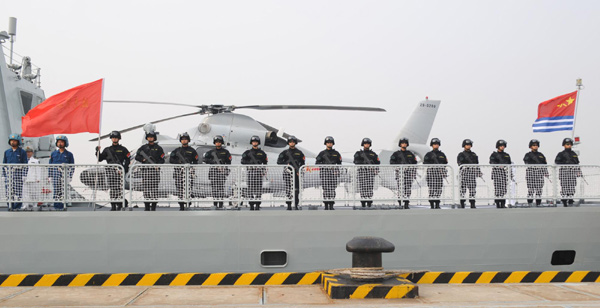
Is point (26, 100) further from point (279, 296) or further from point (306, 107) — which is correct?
point (279, 296)

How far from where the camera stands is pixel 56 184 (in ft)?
28.2

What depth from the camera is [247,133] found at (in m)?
15.0

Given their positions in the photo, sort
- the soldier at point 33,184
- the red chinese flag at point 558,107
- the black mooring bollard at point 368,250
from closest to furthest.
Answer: the black mooring bollard at point 368,250, the soldier at point 33,184, the red chinese flag at point 558,107

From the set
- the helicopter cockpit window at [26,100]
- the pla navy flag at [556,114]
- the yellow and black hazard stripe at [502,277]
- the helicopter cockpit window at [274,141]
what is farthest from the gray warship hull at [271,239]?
the helicopter cockpit window at [274,141]

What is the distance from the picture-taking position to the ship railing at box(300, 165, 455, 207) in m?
8.95

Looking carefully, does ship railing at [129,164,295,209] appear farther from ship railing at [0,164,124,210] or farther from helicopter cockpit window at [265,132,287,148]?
helicopter cockpit window at [265,132,287,148]

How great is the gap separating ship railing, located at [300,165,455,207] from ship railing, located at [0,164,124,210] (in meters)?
3.42

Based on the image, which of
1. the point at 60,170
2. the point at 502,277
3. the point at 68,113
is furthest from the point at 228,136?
the point at 502,277

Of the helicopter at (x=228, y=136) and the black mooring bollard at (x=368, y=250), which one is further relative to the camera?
the helicopter at (x=228, y=136)

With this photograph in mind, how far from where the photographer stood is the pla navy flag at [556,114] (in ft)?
41.0

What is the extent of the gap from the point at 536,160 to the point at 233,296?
730cm

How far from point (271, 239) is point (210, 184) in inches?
57.9

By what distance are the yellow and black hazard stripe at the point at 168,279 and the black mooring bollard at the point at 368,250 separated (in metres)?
1.30

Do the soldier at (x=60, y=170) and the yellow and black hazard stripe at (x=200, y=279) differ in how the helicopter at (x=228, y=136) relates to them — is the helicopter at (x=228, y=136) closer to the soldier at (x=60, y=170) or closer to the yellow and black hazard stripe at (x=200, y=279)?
the soldier at (x=60, y=170)
